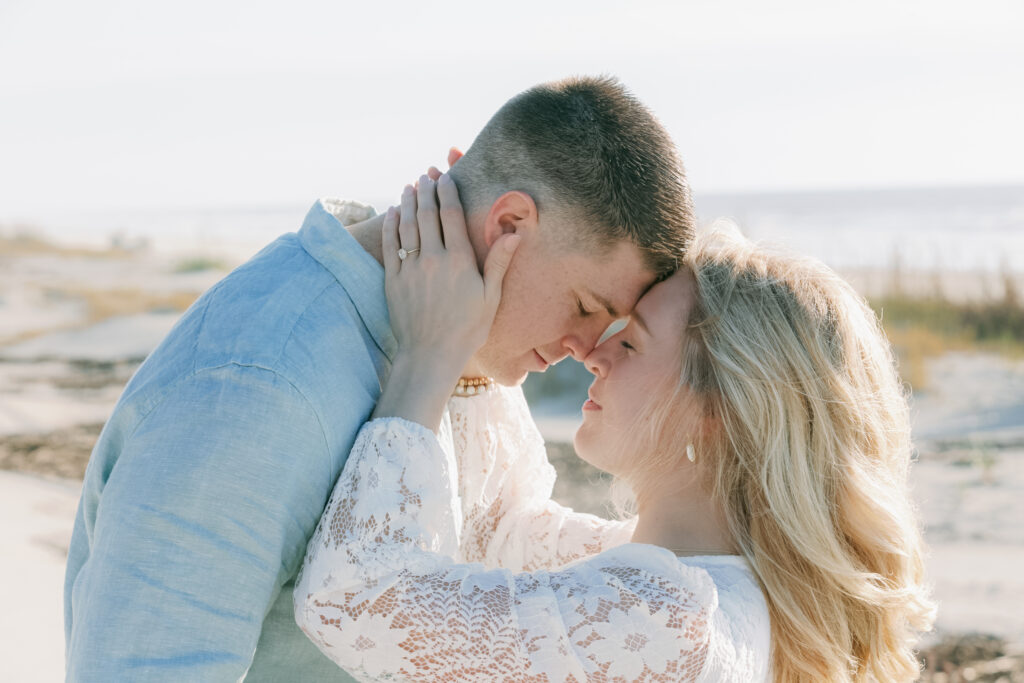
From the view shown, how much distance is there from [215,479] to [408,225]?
0.86m

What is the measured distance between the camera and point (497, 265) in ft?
8.68

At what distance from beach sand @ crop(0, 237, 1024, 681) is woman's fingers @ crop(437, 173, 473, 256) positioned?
2.83 m

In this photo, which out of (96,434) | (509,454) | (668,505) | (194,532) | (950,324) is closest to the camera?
(194,532)

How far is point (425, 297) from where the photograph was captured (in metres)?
2.50

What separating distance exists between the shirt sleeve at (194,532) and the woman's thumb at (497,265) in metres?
0.67

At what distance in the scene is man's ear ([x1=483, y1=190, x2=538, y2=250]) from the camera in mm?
2617

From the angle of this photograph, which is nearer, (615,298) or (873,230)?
(615,298)

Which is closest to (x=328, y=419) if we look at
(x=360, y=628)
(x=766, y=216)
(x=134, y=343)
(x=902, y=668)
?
(x=360, y=628)

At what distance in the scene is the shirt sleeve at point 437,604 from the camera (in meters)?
2.12

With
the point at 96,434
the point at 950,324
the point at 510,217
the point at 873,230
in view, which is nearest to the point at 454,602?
the point at 510,217

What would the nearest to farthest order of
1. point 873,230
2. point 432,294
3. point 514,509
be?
point 432,294, point 514,509, point 873,230

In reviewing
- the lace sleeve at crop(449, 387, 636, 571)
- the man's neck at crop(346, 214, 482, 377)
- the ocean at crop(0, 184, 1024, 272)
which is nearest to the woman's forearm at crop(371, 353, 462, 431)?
the man's neck at crop(346, 214, 482, 377)

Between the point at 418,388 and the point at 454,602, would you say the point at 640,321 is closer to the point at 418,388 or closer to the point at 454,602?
the point at 418,388

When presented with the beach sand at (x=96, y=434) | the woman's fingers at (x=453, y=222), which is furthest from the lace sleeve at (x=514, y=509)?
the beach sand at (x=96, y=434)
